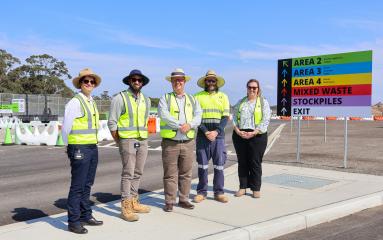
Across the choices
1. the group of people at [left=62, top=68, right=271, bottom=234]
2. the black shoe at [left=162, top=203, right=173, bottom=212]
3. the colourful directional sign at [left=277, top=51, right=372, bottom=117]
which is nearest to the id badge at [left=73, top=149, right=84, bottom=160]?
the group of people at [left=62, top=68, right=271, bottom=234]

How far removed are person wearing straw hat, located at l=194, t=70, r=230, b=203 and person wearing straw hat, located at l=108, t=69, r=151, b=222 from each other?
1257 millimetres

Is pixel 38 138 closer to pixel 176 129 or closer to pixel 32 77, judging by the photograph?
pixel 176 129

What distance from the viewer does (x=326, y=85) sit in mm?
12164

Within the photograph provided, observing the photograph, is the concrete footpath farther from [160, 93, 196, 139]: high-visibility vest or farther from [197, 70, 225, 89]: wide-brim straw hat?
[197, 70, 225, 89]: wide-brim straw hat

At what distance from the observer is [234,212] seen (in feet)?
21.4

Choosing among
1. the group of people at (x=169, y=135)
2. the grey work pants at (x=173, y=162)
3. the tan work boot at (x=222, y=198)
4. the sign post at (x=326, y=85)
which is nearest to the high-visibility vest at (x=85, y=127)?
the group of people at (x=169, y=135)

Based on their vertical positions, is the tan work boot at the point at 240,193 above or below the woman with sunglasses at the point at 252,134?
below

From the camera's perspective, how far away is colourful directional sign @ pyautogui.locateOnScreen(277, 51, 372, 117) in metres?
11.5

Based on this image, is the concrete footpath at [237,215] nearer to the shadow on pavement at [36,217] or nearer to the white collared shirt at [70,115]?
the shadow on pavement at [36,217]

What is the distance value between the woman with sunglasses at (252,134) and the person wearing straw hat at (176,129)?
1.27 m

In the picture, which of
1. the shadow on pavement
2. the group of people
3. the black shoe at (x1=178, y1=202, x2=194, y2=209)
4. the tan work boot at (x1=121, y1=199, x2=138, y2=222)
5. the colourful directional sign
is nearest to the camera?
the group of people

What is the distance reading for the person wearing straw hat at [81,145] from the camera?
17.9 ft

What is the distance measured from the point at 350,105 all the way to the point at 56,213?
8032 millimetres

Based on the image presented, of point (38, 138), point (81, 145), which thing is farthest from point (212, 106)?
point (38, 138)
